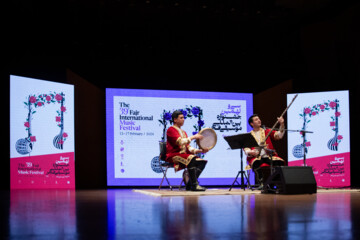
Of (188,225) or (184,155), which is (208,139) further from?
(188,225)

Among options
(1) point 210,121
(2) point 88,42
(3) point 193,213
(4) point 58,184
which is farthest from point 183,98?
(3) point 193,213

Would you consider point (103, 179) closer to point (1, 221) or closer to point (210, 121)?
point (210, 121)

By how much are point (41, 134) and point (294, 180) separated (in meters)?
4.52

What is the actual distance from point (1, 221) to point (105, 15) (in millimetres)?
6065

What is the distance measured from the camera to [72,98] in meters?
7.92

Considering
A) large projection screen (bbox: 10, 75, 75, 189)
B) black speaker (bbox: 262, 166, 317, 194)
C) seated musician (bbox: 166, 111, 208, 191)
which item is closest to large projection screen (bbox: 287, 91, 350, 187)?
seated musician (bbox: 166, 111, 208, 191)

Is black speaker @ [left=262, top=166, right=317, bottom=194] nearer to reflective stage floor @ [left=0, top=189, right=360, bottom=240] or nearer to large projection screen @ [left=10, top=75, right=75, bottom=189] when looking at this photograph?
reflective stage floor @ [left=0, top=189, right=360, bottom=240]

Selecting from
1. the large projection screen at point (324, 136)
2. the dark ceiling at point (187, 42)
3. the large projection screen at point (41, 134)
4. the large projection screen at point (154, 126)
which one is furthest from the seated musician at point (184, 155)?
the large projection screen at point (324, 136)

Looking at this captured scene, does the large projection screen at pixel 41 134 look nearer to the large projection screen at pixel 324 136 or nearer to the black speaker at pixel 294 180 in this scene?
the black speaker at pixel 294 180

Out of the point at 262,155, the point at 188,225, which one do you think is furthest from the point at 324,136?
the point at 188,225

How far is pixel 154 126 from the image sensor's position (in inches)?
329

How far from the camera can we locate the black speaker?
193 inches

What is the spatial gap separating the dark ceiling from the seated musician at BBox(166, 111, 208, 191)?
2.77 m

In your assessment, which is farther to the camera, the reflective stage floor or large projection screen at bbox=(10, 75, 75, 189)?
large projection screen at bbox=(10, 75, 75, 189)
